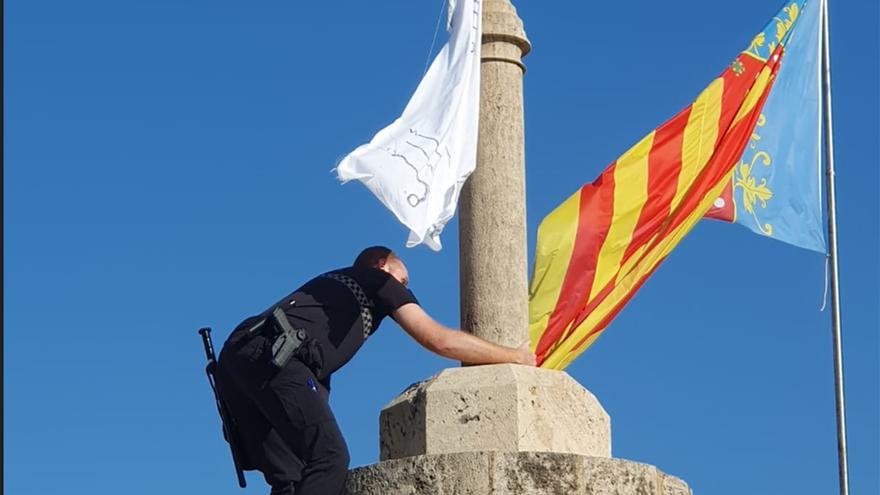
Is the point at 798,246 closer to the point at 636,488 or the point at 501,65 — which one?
the point at 501,65

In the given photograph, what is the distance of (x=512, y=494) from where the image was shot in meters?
6.63

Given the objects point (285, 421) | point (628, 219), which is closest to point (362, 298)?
point (285, 421)

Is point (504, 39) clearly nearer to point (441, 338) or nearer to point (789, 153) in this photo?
point (441, 338)

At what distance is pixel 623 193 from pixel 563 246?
614mm

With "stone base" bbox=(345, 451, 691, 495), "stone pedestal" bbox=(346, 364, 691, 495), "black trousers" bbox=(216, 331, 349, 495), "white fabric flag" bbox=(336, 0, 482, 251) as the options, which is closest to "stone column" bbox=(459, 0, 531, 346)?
"white fabric flag" bbox=(336, 0, 482, 251)

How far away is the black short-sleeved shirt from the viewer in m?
6.84

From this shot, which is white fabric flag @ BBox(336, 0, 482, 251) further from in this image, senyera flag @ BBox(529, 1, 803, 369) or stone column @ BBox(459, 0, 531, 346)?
senyera flag @ BBox(529, 1, 803, 369)

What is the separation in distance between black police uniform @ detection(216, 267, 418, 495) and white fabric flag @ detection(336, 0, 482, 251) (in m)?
0.39

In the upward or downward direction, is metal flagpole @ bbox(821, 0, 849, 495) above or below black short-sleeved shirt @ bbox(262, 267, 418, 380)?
above

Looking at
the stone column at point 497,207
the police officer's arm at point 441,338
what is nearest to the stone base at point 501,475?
the police officer's arm at point 441,338

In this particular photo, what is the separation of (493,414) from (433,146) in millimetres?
1344

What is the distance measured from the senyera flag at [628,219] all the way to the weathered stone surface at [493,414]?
71.1 inches

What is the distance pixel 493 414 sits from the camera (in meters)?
7.00

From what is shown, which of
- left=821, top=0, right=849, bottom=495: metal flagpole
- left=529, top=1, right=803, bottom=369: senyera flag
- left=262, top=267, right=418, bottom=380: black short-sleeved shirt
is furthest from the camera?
left=821, top=0, right=849, bottom=495: metal flagpole
